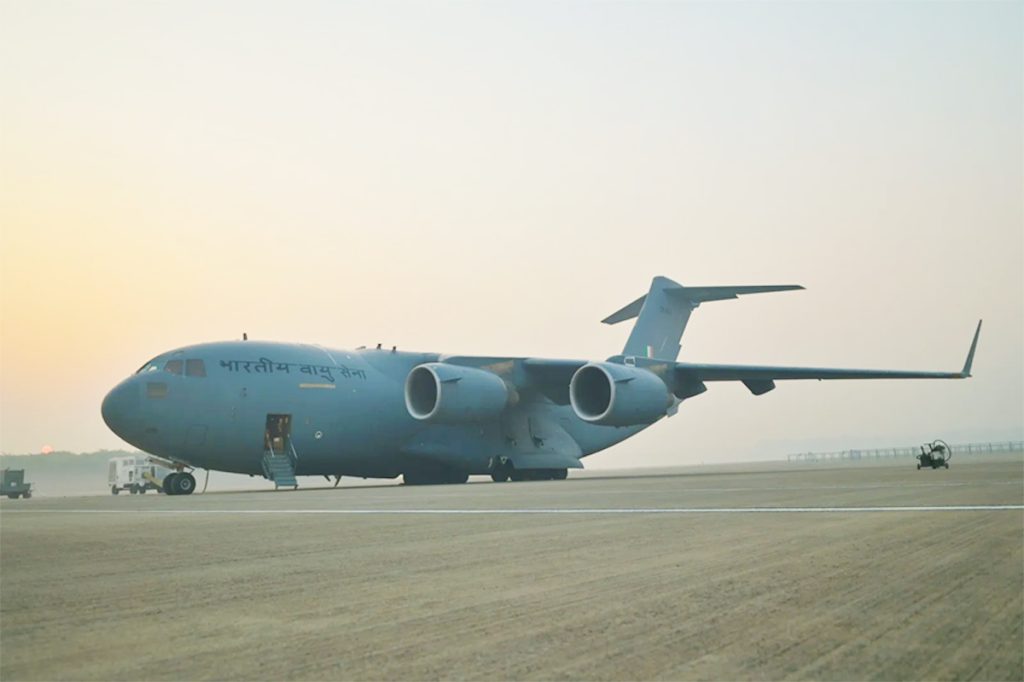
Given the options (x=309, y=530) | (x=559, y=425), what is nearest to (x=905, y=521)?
(x=309, y=530)

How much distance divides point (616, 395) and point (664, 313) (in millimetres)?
7529

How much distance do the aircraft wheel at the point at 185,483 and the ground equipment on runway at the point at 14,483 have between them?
12.7 m

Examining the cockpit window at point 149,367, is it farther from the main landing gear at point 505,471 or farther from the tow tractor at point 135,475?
the main landing gear at point 505,471

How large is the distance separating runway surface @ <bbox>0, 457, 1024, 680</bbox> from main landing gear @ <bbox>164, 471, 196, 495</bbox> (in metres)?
13.3

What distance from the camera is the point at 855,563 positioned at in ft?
14.2

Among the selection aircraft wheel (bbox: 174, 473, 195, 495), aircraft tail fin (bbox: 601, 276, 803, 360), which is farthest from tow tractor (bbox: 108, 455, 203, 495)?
aircraft tail fin (bbox: 601, 276, 803, 360)

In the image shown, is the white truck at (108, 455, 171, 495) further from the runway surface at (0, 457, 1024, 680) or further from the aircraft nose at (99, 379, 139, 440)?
the runway surface at (0, 457, 1024, 680)

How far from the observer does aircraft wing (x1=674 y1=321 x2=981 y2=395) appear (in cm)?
2414

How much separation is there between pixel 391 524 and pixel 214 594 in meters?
3.70

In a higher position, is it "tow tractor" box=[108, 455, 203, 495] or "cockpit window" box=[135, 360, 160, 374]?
"cockpit window" box=[135, 360, 160, 374]

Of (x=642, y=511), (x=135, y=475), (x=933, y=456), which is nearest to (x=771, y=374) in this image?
(x=933, y=456)

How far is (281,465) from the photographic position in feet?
68.9

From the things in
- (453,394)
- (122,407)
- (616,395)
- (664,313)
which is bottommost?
(122,407)

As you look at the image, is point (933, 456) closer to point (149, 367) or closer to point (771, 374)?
point (771, 374)
